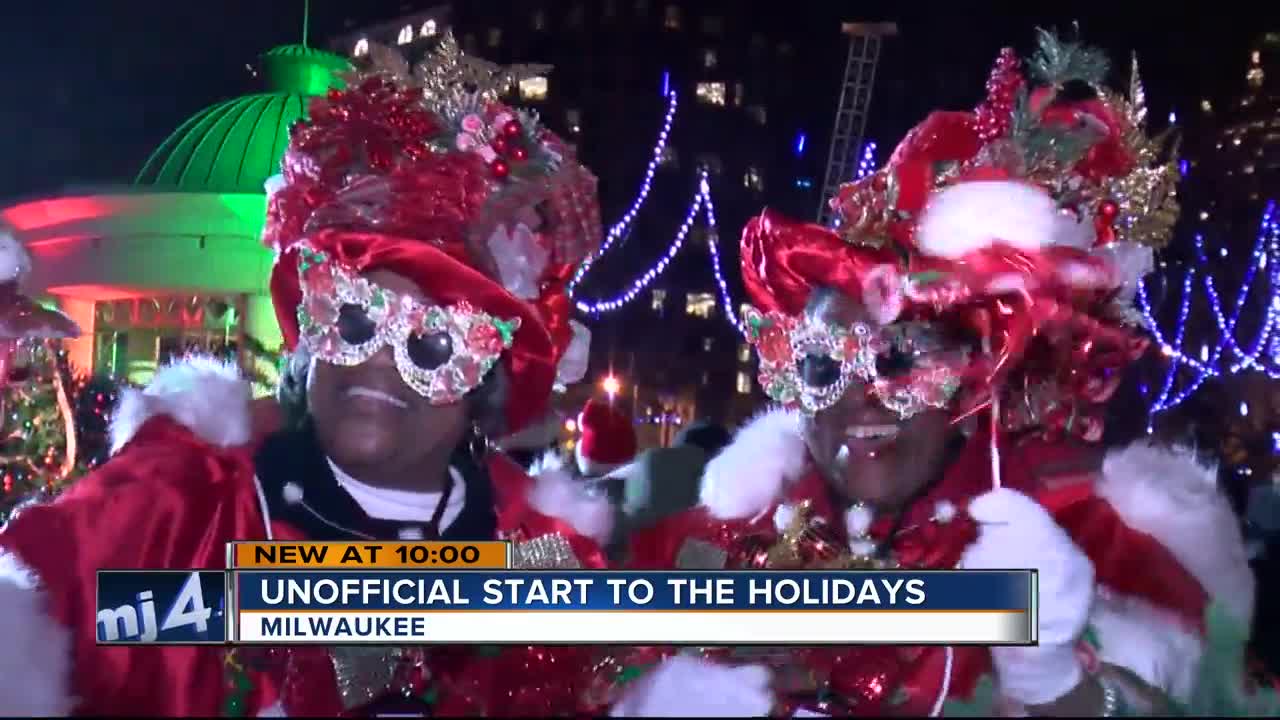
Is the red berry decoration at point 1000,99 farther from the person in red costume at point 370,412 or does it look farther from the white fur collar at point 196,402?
the white fur collar at point 196,402

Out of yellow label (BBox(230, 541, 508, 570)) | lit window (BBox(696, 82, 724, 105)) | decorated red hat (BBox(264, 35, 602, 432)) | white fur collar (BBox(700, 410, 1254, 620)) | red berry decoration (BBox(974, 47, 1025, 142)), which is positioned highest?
red berry decoration (BBox(974, 47, 1025, 142))

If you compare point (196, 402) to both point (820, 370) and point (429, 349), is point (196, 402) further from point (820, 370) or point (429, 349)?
point (820, 370)

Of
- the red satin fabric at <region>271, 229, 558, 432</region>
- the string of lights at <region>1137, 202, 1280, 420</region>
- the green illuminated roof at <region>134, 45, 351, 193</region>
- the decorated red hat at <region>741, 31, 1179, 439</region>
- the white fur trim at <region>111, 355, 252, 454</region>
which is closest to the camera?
the red satin fabric at <region>271, 229, 558, 432</region>

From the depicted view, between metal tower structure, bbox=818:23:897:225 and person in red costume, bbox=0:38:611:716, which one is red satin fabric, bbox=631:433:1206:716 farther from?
metal tower structure, bbox=818:23:897:225

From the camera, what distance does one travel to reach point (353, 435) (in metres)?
2.98

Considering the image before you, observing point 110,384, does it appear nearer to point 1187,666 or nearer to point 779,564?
point 779,564

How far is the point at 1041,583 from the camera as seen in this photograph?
9.30 feet

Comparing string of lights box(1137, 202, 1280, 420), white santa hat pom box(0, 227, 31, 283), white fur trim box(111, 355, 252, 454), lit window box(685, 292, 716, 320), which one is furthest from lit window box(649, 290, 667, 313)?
white fur trim box(111, 355, 252, 454)

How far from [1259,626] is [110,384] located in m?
3.29

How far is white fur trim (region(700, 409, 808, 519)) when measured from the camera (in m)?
3.40

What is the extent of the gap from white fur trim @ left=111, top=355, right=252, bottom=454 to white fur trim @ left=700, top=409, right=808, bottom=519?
1.17m

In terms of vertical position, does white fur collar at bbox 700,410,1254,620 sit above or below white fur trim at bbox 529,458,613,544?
above

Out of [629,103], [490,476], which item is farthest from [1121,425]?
[629,103]

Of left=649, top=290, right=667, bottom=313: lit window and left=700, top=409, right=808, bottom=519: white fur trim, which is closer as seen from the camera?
left=700, top=409, right=808, bottom=519: white fur trim
